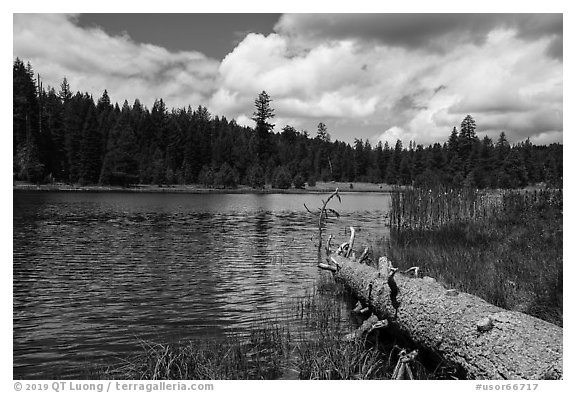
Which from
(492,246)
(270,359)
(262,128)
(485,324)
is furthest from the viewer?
(262,128)

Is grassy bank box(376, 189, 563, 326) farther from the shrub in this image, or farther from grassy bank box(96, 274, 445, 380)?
the shrub

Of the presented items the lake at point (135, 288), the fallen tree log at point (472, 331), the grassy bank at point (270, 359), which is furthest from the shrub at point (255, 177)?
the fallen tree log at point (472, 331)

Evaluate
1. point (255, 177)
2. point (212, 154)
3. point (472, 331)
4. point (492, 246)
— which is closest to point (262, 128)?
point (255, 177)

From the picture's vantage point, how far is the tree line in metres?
66.6

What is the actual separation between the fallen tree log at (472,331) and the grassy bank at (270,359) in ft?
1.65

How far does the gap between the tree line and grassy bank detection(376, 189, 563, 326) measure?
2852 centimetres

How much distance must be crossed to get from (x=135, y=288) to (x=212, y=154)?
99.4 metres

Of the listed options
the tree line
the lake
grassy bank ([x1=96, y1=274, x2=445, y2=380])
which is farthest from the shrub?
grassy bank ([x1=96, y1=274, x2=445, y2=380])

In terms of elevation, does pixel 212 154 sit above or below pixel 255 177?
above

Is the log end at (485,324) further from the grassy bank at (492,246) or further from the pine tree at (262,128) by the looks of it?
the pine tree at (262,128)

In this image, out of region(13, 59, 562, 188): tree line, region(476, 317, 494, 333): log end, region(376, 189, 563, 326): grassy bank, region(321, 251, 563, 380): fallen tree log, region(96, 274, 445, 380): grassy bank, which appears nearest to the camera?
region(321, 251, 563, 380): fallen tree log

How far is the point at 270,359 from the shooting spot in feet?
23.7

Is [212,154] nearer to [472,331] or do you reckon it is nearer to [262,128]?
[262,128]
